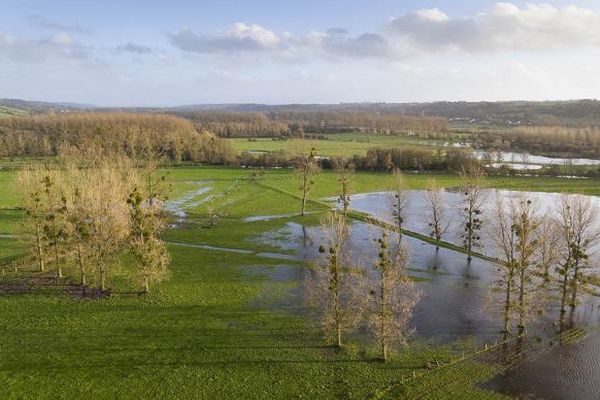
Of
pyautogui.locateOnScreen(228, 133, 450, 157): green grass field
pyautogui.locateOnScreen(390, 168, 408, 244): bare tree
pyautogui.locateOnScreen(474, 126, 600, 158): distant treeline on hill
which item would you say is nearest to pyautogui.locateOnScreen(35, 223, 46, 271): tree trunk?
pyautogui.locateOnScreen(390, 168, 408, 244): bare tree

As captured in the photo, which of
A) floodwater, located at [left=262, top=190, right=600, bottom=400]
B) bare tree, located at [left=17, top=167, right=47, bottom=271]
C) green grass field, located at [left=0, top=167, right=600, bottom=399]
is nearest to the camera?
green grass field, located at [left=0, top=167, right=600, bottom=399]

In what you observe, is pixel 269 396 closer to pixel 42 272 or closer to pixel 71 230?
pixel 71 230

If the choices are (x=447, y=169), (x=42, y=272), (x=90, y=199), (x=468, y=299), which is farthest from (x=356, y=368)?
(x=447, y=169)

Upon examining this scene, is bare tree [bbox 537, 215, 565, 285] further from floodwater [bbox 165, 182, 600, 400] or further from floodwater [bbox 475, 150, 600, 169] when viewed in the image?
floodwater [bbox 475, 150, 600, 169]

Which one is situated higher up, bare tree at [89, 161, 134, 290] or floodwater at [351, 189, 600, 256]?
bare tree at [89, 161, 134, 290]

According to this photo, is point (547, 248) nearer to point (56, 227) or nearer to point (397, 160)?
point (56, 227)

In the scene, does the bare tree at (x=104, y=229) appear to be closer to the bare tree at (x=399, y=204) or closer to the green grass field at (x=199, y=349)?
the green grass field at (x=199, y=349)

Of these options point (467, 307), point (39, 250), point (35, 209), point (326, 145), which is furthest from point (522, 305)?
Answer: point (326, 145)

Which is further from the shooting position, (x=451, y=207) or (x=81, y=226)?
(x=451, y=207)
